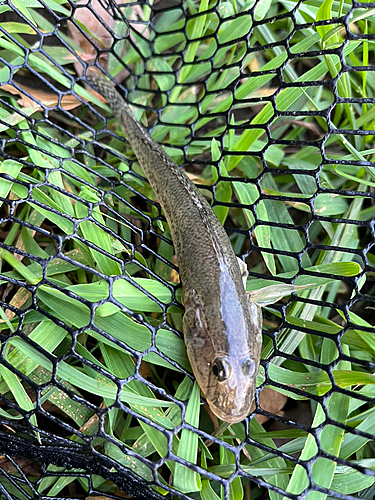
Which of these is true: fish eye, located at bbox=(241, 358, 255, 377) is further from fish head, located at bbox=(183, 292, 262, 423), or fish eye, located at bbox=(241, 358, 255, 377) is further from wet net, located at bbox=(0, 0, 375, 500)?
wet net, located at bbox=(0, 0, 375, 500)

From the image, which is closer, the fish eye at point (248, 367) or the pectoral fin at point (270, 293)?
the fish eye at point (248, 367)

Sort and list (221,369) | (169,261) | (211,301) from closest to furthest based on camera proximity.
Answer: (221,369) < (211,301) < (169,261)

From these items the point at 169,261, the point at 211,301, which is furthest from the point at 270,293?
the point at 169,261

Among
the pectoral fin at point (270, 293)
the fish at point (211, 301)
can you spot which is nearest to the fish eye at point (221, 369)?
the fish at point (211, 301)

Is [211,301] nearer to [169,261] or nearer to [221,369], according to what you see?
A: [221,369]

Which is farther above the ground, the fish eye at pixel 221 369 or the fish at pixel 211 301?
the fish at pixel 211 301

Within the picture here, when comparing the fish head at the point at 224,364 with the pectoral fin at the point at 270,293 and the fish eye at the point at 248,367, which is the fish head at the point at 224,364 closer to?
the fish eye at the point at 248,367

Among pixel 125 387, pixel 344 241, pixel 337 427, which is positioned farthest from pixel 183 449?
pixel 344 241
